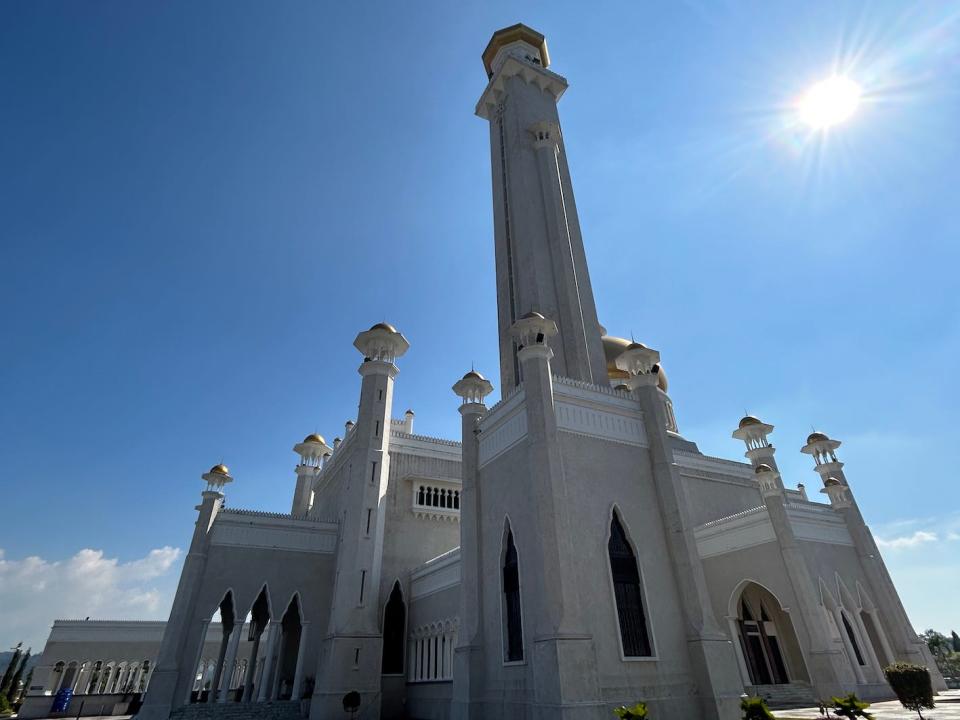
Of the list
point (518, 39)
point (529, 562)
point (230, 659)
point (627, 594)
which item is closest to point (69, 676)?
point (230, 659)

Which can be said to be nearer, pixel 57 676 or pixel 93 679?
pixel 57 676

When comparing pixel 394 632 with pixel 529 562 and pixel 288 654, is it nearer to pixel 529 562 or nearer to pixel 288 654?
pixel 288 654

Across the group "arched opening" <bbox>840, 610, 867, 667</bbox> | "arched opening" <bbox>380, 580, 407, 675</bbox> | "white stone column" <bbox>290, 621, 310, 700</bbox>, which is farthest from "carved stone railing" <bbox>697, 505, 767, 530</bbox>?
"white stone column" <bbox>290, 621, 310, 700</bbox>

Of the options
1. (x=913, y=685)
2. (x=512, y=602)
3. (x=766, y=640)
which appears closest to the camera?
(x=913, y=685)

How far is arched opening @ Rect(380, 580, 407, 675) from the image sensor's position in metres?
20.4

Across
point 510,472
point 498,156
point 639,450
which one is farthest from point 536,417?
point 498,156

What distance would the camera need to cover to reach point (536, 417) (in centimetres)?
1380

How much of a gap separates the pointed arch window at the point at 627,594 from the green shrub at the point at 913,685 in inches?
197

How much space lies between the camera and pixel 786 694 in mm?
17531

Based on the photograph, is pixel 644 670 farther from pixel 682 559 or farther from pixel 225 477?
pixel 225 477

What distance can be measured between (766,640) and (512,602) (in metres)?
11.3

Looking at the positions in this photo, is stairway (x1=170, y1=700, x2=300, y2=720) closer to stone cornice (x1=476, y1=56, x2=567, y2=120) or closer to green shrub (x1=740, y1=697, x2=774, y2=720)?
green shrub (x1=740, y1=697, x2=774, y2=720)

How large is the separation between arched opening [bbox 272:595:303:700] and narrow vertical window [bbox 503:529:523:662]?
1112 centimetres

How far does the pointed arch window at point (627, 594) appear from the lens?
12.7 meters
